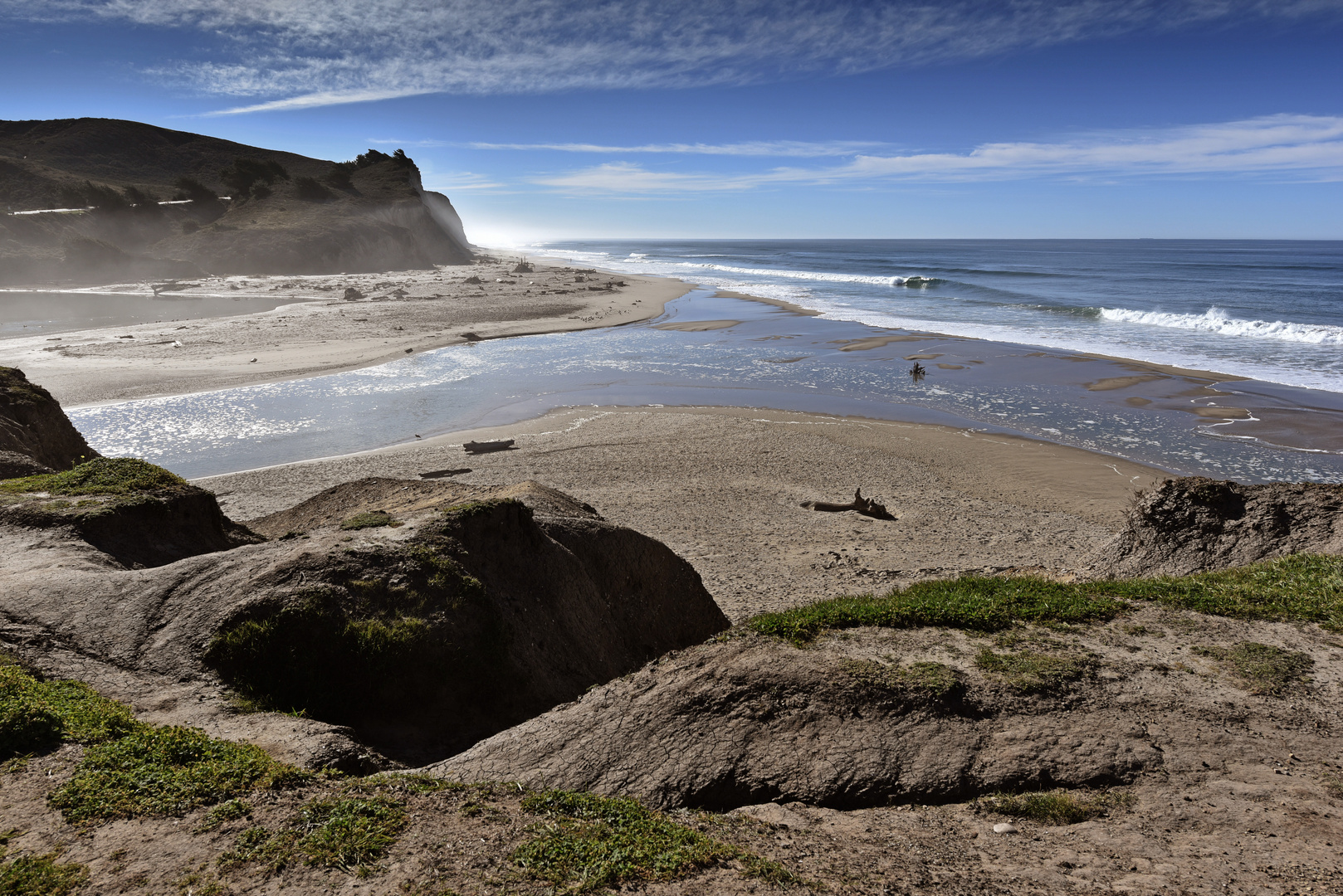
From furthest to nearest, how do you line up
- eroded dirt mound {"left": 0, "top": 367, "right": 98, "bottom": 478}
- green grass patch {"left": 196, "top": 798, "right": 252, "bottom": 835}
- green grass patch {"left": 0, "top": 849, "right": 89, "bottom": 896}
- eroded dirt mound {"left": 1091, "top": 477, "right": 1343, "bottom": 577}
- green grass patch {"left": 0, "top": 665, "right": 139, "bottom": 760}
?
eroded dirt mound {"left": 0, "top": 367, "right": 98, "bottom": 478}
eroded dirt mound {"left": 1091, "top": 477, "right": 1343, "bottom": 577}
green grass patch {"left": 0, "top": 665, "right": 139, "bottom": 760}
green grass patch {"left": 196, "top": 798, "right": 252, "bottom": 835}
green grass patch {"left": 0, "top": 849, "right": 89, "bottom": 896}

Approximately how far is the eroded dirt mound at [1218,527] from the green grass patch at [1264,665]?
394 centimetres

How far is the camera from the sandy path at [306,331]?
2858 cm

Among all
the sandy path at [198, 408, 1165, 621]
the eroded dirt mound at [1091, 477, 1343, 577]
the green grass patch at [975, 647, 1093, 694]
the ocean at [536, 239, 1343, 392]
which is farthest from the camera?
the ocean at [536, 239, 1343, 392]

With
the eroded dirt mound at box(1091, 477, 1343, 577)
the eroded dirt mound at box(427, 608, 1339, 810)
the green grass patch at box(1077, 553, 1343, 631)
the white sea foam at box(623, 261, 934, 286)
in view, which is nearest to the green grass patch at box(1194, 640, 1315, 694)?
the eroded dirt mound at box(427, 608, 1339, 810)

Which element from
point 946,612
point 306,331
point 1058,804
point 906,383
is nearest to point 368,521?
point 946,612

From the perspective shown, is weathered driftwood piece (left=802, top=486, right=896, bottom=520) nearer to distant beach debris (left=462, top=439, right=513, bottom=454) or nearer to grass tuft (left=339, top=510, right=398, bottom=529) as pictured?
distant beach debris (left=462, top=439, right=513, bottom=454)

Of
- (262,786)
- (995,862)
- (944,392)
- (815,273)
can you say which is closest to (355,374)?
(944,392)

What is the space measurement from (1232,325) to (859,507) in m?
42.0

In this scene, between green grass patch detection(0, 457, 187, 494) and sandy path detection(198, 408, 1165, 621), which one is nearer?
green grass patch detection(0, 457, 187, 494)

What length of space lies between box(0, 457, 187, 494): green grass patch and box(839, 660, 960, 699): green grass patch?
31.2ft

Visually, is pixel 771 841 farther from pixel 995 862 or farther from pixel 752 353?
pixel 752 353

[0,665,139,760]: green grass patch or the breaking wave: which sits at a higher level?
the breaking wave

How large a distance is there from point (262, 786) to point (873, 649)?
552 centimetres

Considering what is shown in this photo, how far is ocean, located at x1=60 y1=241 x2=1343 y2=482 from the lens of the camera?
70.2 feet
